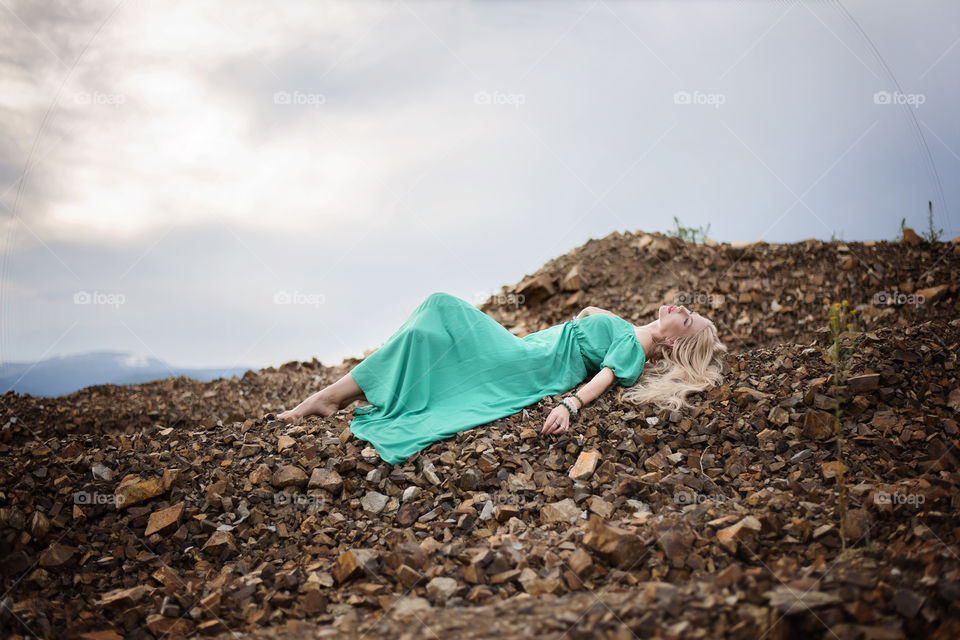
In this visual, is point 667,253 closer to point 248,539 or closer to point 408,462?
point 408,462

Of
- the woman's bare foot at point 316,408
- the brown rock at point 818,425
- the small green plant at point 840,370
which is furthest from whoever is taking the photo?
the woman's bare foot at point 316,408

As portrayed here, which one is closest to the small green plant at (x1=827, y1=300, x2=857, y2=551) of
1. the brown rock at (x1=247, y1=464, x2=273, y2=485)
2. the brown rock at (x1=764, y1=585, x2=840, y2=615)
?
the brown rock at (x1=764, y1=585, x2=840, y2=615)

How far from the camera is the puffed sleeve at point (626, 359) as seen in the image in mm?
4891

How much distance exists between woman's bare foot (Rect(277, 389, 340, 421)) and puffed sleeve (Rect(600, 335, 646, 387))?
243 cm

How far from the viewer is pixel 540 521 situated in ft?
11.1

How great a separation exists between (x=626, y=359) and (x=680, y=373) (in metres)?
0.51

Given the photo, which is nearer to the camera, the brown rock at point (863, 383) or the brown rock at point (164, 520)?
the brown rock at point (164, 520)

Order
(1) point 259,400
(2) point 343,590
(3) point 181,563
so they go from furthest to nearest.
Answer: (1) point 259,400 < (3) point 181,563 < (2) point 343,590

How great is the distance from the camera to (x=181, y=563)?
330 centimetres

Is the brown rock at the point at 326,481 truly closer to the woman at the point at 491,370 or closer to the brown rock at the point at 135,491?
the woman at the point at 491,370

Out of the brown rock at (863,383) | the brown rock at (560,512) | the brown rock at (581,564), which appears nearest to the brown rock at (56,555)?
the brown rock at (560,512)

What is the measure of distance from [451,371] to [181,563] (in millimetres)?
2416

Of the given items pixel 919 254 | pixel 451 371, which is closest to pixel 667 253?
pixel 919 254

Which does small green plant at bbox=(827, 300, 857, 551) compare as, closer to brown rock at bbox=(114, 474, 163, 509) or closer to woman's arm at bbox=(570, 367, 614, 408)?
woman's arm at bbox=(570, 367, 614, 408)
